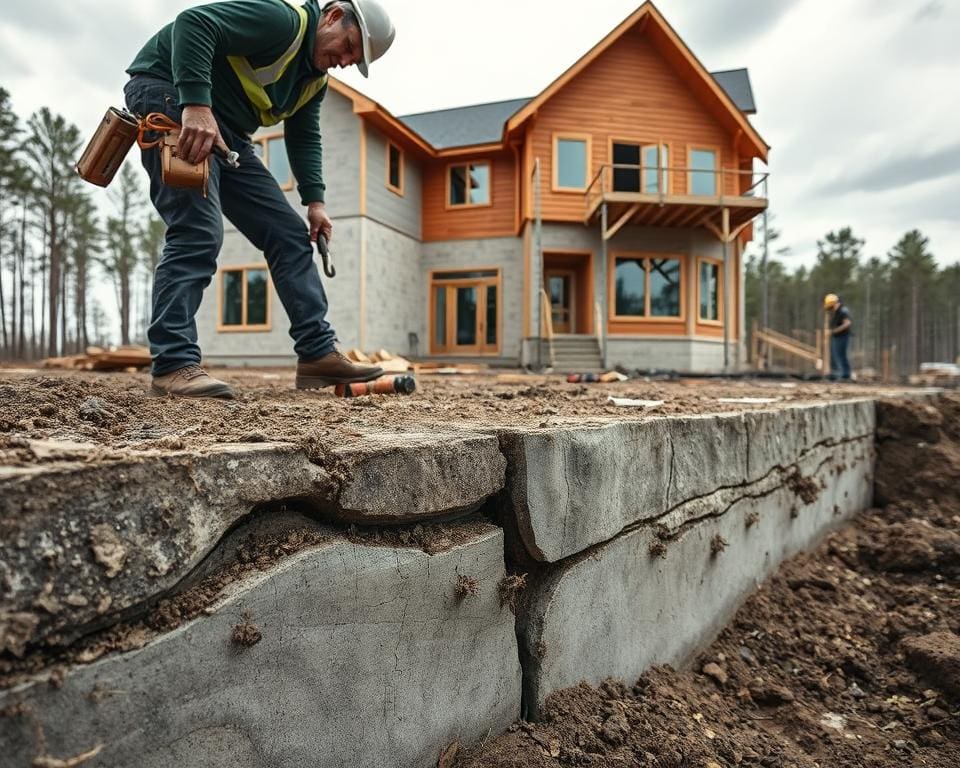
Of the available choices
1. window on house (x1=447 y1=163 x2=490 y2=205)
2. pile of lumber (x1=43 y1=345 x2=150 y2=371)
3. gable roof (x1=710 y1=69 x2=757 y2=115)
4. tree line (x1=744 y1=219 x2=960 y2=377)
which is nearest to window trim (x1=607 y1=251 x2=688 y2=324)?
window on house (x1=447 y1=163 x2=490 y2=205)

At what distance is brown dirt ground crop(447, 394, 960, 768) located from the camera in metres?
1.56

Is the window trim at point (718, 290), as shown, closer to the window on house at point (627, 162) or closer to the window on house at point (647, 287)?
the window on house at point (647, 287)

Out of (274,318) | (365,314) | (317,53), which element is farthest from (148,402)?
(274,318)

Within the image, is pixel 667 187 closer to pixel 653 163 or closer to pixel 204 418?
pixel 653 163

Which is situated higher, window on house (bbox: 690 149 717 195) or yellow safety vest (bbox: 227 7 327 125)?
window on house (bbox: 690 149 717 195)

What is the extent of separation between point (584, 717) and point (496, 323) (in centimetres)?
1370

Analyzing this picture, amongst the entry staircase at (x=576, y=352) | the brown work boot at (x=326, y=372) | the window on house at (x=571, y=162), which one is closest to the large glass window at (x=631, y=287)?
the entry staircase at (x=576, y=352)

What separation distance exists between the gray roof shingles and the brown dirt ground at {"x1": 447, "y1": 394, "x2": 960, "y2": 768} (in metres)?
14.6

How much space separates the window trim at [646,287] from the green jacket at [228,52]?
A: 1211cm

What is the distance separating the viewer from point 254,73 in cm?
236

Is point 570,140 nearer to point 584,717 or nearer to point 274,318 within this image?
point 274,318

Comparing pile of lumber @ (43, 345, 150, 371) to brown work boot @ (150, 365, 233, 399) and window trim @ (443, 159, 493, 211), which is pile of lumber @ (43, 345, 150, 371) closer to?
brown work boot @ (150, 365, 233, 399)

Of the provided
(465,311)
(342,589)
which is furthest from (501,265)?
(342,589)

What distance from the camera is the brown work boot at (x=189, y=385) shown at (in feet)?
6.88
